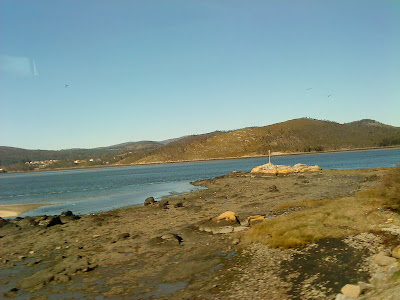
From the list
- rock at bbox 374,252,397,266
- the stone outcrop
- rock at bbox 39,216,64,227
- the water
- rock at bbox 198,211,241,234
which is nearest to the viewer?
rock at bbox 374,252,397,266

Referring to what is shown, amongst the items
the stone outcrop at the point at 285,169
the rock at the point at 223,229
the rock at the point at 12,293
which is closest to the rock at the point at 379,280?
the rock at the point at 223,229

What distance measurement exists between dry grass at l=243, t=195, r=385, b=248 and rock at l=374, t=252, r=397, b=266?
412cm

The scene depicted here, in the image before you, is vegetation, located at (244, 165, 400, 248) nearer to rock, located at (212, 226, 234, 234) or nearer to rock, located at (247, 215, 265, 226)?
rock, located at (247, 215, 265, 226)

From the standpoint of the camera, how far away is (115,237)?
2336 cm

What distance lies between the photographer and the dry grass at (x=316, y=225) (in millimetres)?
16891

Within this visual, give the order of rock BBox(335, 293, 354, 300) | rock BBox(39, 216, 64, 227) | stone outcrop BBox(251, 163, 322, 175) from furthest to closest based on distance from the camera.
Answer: stone outcrop BBox(251, 163, 322, 175) → rock BBox(39, 216, 64, 227) → rock BBox(335, 293, 354, 300)

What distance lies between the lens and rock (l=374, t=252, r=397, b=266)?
461 inches

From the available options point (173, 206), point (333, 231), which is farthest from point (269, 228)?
point (173, 206)

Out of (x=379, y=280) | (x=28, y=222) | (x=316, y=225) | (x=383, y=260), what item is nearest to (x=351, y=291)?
(x=379, y=280)

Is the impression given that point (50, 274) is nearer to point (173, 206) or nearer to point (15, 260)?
point (15, 260)

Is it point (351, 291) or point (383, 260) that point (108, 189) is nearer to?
point (383, 260)

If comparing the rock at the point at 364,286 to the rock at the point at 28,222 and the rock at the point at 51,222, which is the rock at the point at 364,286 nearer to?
the rock at the point at 51,222

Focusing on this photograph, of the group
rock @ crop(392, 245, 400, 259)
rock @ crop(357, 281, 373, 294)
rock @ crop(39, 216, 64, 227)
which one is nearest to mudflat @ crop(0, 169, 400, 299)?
rock @ crop(357, 281, 373, 294)

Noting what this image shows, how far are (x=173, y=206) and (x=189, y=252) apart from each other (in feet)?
Result: 64.5
